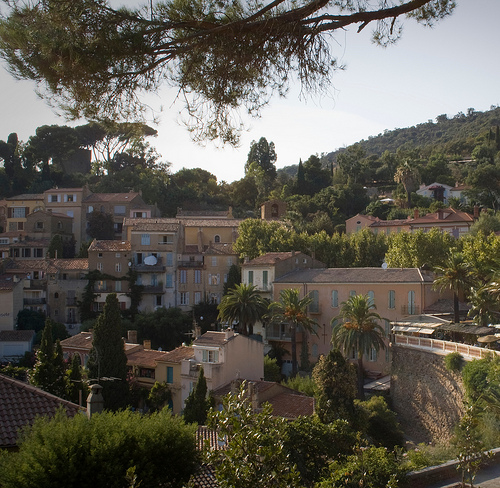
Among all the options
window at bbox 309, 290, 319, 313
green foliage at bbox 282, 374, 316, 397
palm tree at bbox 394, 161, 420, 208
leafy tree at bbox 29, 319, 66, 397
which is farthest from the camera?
palm tree at bbox 394, 161, 420, 208

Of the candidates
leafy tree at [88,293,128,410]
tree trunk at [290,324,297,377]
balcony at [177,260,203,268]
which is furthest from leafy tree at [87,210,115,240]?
leafy tree at [88,293,128,410]

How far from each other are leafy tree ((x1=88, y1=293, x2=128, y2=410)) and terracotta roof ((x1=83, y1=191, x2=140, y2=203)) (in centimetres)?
3343

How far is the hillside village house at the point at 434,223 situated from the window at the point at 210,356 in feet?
97.7

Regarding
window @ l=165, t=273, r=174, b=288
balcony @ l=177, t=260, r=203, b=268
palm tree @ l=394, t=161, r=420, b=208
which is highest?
palm tree @ l=394, t=161, r=420, b=208

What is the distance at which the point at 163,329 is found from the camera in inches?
1927

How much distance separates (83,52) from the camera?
1091cm

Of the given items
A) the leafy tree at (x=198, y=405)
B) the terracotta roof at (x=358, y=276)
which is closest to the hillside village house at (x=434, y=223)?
the terracotta roof at (x=358, y=276)

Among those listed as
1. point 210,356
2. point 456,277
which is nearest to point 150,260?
point 210,356

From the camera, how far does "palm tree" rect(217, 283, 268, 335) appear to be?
144 feet

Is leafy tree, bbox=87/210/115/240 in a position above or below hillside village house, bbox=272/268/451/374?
above

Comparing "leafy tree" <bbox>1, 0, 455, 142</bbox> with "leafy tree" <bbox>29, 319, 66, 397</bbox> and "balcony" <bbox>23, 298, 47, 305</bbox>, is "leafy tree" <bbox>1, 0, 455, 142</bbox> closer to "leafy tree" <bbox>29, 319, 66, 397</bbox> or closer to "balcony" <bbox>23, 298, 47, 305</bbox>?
"leafy tree" <bbox>29, 319, 66, 397</bbox>

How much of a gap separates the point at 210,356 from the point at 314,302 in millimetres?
11658

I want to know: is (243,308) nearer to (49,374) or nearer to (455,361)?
(49,374)

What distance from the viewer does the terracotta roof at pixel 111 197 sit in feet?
227
